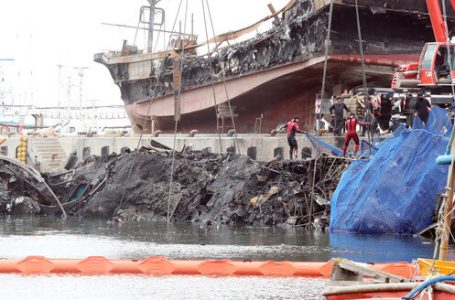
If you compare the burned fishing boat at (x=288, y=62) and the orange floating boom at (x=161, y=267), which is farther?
the burned fishing boat at (x=288, y=62)

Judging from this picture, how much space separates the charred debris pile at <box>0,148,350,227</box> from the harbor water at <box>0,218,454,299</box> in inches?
39.6

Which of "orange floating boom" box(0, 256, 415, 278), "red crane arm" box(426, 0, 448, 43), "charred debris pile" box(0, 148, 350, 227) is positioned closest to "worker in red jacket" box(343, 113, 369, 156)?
"charred debris pile" box(0, 148, 350, 227)

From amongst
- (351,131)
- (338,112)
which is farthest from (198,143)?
(351,131)

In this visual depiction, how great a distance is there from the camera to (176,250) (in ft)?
73.0

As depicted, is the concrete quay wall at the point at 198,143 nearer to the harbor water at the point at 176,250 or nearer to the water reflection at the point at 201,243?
the harbor water at the point at 176,250

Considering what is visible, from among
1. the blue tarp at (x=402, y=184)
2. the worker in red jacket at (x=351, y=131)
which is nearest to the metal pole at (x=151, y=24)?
the worker in red jacket at (x=351, y=131)

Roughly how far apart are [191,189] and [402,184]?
33.1ft

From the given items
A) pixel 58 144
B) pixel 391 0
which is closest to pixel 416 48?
pixel 391 0

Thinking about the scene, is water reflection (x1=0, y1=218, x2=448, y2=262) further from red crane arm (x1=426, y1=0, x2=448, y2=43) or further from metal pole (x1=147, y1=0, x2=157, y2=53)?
metal pole (x1=147, y1=0, x2=157, y2=53)

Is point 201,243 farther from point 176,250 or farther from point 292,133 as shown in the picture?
point 292,133

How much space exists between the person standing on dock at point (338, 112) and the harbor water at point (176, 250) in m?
5.51

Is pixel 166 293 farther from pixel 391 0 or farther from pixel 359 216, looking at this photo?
pixel 391 0

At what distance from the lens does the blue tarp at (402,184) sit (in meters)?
24.0

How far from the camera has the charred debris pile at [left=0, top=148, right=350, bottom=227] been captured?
28797 mm
